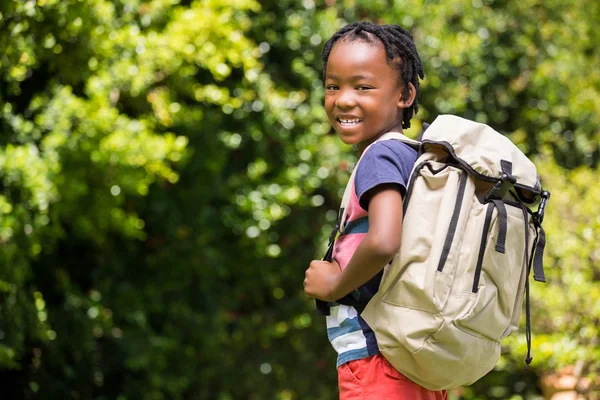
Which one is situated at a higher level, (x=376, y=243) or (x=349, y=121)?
(x=349, y=121)

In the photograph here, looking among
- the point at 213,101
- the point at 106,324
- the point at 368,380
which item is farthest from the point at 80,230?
the point at 368,380

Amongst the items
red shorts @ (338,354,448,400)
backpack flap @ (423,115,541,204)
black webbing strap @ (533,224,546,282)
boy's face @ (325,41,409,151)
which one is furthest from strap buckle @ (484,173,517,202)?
red shorts @ (338,354,448,400)

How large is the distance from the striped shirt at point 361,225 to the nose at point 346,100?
131 mm

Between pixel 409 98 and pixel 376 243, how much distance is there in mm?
480

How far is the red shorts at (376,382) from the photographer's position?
204 centimetres

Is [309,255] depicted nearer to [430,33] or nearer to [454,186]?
[430,33]

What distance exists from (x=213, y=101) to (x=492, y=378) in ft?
8.87

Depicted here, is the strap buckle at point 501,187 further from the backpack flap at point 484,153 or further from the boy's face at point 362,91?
the boy's face at point 362,91

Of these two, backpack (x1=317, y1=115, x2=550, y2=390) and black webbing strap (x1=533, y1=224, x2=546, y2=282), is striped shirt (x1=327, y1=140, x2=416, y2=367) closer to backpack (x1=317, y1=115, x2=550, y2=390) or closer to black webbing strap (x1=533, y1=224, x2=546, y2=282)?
backpack (x1=317, y1=115, x2=550, y2=390)

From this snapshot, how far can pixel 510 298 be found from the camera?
2.05 meters

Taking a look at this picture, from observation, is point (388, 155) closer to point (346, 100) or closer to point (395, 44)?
point (346, 100)

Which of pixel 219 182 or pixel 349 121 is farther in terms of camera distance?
pixel 219 182

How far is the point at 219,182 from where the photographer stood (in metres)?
5.27

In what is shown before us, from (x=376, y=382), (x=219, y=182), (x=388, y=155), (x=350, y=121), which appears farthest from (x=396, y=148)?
(x=219, y=182)
